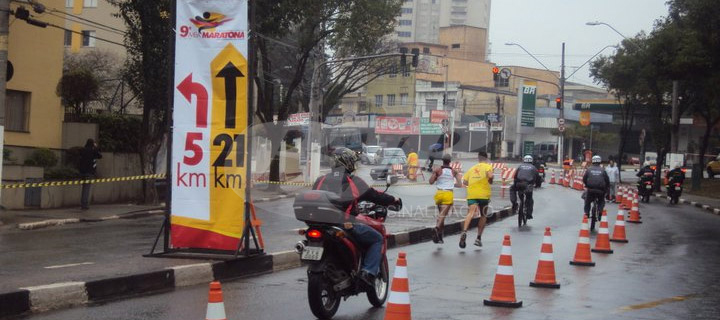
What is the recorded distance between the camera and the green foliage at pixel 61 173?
73.8 feet

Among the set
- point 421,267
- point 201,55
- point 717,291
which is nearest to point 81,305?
point 201,55

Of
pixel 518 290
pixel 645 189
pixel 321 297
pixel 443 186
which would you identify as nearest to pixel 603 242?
pixel 443 186

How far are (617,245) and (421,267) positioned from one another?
6.11 meters

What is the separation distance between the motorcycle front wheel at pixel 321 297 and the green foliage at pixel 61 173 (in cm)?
1591

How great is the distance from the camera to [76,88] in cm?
2583

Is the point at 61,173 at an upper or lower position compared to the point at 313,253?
lower

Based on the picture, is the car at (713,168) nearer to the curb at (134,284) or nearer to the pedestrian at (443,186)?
the pedestrian at (443,186)

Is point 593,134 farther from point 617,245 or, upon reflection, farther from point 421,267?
point 421,267

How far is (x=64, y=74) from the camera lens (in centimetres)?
2586

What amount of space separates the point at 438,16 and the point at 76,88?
126738 mm

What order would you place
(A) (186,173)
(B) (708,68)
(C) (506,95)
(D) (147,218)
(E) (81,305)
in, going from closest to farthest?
(E) (81,305)
(A) (186,173)
(D) (147,218)
(B) (708,68)
(C) (506,95)

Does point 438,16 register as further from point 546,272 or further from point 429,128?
point 546,272

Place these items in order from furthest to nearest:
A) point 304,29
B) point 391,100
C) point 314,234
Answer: point 391,100, point 304,29, point 314,234

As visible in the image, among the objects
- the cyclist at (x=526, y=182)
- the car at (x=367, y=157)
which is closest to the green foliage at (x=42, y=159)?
the car at (x=367, y=157)
